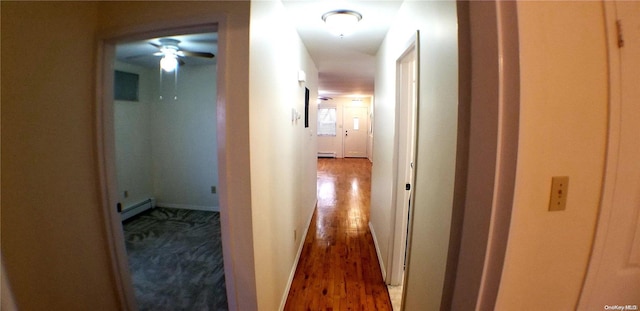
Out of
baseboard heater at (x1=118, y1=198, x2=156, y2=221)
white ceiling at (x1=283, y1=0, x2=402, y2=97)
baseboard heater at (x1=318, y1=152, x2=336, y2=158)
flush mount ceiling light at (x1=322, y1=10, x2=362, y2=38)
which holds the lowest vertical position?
baseboard heater at (x1=118, y1=198, x2=156, y2=221)

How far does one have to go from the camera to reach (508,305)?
2.27 ft

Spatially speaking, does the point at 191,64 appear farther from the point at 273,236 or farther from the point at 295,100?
the point at 273,236

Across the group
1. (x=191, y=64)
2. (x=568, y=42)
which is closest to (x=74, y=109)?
(x=568, y=42)

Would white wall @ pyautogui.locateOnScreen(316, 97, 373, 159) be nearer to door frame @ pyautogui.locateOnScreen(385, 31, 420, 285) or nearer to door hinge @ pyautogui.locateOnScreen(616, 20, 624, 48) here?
door frame @ pyautogui.locateOnScreen(385, 31, 420, 285)

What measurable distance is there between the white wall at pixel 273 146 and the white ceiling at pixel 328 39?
16cm

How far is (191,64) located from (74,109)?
102 inches

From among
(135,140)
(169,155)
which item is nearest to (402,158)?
(169,155)

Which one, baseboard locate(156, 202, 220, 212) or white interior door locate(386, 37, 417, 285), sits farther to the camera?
baseboard locate(156, 202, 220, 212)

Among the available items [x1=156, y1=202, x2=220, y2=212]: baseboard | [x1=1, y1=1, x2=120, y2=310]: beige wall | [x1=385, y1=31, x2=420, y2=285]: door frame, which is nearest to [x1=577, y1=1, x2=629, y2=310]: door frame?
[x1=385, y1=31, x2=420, y2=285]: door frame

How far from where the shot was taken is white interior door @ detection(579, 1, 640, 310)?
65cm

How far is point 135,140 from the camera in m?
3.37

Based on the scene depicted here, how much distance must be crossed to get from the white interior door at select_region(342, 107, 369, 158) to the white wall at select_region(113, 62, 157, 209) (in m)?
6.74

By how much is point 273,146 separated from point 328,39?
58.6 inches

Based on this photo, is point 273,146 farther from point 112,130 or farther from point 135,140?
point 135,140
